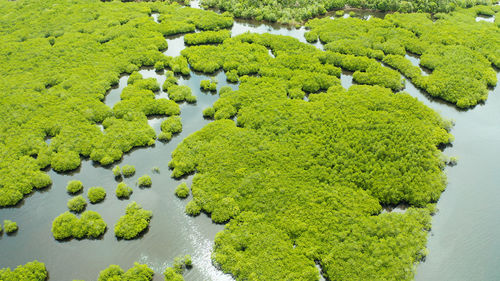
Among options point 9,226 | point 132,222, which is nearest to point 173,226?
point 132,222

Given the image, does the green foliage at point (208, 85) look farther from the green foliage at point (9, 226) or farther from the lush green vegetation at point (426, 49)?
the green foliage at point (9, 226)

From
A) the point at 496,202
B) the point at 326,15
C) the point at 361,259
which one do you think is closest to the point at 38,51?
the point at 326,15

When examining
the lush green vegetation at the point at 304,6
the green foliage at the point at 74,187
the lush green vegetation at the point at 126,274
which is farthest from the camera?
the lush green vegetation at the point at 304,6

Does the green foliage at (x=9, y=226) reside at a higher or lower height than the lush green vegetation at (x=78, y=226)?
lower

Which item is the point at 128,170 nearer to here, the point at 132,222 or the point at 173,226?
the point at 132,222

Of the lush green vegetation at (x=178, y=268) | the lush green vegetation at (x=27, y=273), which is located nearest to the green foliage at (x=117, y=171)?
the lush green vegetation at (x=27, y=273)

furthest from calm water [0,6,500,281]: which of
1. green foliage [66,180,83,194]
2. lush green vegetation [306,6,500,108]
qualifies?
lush green vegetation [306,6,500,108]

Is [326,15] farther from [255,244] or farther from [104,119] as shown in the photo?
[255,244]
